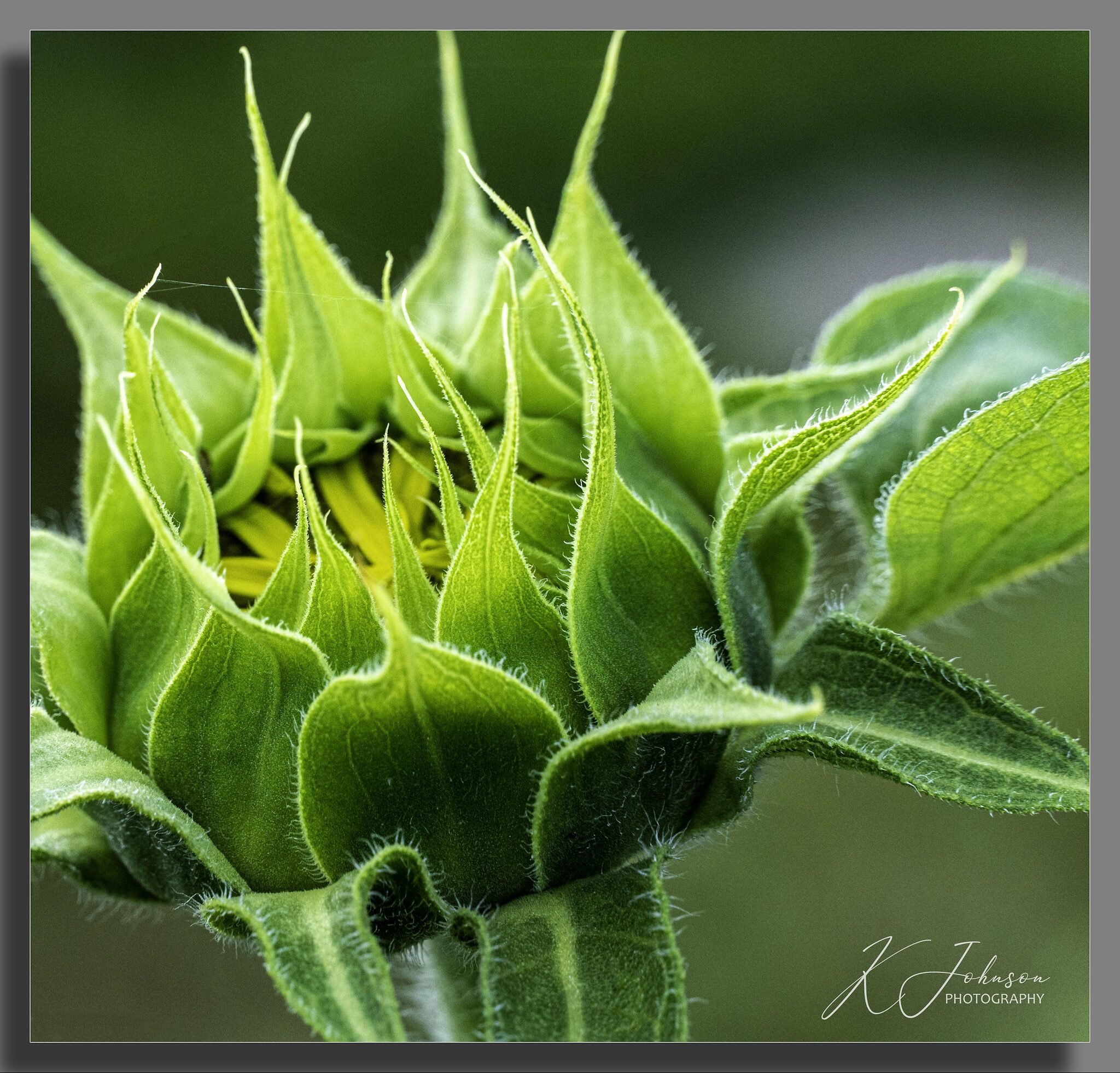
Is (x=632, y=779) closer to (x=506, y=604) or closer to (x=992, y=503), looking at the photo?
(x=506, y=604)

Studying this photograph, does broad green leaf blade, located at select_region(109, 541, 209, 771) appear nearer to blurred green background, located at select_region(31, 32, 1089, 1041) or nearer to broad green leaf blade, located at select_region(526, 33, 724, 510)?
blurred green background, located at select_region(31, 32, 1089, 1041)

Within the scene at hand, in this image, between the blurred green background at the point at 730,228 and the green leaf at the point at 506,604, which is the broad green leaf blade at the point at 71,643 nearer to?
the blurred green background at the point at 730,228

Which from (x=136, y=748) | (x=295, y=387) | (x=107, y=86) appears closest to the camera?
(x=136, y=748)

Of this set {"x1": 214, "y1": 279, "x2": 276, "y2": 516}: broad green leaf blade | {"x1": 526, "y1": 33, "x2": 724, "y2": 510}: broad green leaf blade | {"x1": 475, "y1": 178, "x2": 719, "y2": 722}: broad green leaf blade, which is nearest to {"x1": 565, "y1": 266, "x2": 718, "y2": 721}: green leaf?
{"x1": 475, "y1": 178, "x2": 719, "y2": 722}: broad green leaf blade

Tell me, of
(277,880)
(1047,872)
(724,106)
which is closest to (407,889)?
(277,880)

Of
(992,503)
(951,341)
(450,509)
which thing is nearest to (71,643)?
(450,509)

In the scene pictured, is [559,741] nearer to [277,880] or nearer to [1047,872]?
[277,880]
